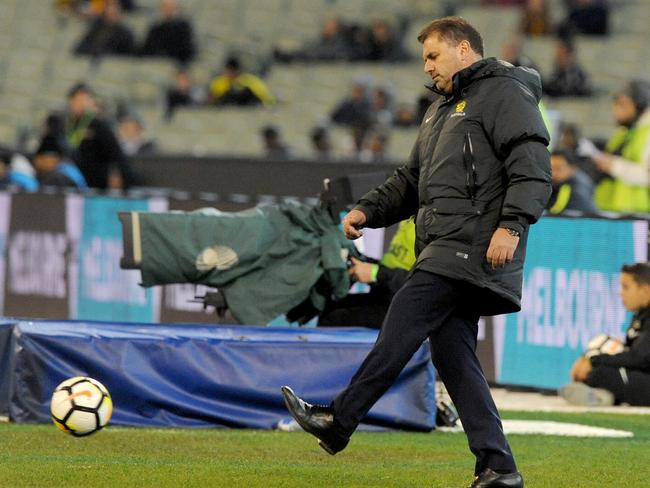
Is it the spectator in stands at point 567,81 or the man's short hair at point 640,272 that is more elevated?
the spectator in stands at point 567,81

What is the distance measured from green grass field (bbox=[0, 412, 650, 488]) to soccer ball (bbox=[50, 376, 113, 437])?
0.11m

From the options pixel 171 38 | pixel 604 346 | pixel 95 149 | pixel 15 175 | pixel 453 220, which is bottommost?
pixel 604 346

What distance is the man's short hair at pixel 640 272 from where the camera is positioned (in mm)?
11719

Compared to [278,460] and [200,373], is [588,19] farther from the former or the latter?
[278,460]

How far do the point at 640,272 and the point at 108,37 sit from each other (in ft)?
51.3

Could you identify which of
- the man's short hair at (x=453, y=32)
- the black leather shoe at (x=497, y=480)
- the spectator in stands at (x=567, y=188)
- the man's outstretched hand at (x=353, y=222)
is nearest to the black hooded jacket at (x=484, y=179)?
the man's short hair at (x=453, y=32)

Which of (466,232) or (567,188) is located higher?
(567,188)

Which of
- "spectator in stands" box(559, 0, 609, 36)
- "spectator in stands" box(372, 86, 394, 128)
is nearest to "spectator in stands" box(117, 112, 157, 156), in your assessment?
Answer: "spectator in stands" box(372, 86, 394, 128)

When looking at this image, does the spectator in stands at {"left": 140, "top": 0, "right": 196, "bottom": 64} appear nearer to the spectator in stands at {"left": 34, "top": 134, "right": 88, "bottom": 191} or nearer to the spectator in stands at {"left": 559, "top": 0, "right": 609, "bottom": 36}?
the spectator in stands at {"left": 34, "top": 134, "right": 88, "bottom": 191}

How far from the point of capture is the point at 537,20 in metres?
21.8

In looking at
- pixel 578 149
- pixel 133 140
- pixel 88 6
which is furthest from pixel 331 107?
pixel 578 149

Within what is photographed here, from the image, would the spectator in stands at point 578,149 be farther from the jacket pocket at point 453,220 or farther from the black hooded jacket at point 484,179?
the jacket pocket at point 453,220

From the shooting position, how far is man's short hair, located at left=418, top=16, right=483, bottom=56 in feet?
24.2

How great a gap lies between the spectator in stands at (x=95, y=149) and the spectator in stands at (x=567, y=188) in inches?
283
